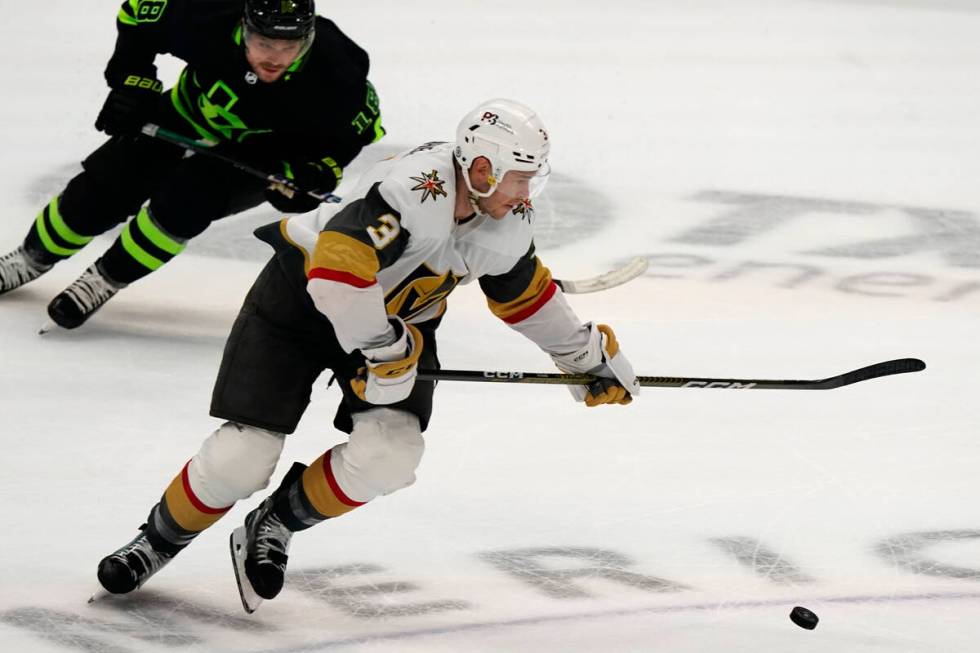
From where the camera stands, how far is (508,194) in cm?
271

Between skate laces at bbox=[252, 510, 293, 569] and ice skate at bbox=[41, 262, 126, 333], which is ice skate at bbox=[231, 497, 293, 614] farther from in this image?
ice skate at bbox=[41, 262, 126, 333]

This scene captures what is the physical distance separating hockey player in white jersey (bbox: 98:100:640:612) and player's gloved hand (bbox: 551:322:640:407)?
30 millimetres

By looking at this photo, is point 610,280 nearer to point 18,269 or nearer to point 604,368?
point 604,368

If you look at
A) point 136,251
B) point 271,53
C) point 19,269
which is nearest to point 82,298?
point 136,251

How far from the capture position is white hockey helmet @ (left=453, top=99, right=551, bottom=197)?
267 cm

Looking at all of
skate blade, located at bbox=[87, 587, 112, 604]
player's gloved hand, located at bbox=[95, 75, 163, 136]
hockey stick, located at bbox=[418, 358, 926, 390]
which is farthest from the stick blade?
player's gloved hand, located at bbox=[95, 75, 163, 136]

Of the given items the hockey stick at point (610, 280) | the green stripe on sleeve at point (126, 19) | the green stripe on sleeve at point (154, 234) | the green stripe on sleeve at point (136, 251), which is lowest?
the green stripe on sleeve at point (136, 251)

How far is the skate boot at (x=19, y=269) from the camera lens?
4734 millimetres

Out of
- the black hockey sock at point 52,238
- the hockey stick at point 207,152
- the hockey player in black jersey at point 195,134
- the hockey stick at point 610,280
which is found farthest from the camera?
the black hockey sock at point 52,238

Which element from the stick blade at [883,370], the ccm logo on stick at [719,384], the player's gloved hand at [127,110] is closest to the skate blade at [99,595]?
the ccm logo on stick at [719,384]

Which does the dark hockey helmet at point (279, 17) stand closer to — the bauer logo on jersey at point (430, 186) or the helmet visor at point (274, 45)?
the helmet visor at point (274, 45)

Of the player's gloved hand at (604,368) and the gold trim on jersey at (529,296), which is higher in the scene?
the gold trim on jersey at (529,296)

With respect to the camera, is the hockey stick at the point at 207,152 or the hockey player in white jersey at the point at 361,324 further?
the hockey stick at the point at 207,152

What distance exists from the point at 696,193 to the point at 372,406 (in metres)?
3.58
